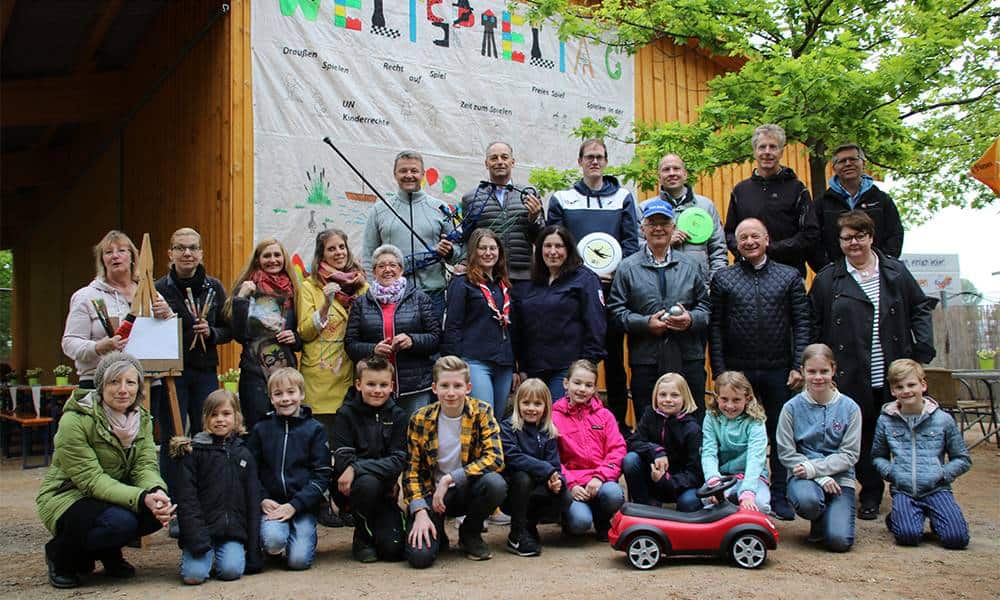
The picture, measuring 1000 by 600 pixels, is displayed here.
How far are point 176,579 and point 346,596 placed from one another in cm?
94

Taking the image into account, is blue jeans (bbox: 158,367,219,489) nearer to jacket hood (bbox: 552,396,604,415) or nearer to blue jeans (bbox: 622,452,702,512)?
jacket hood (bbox: 552,396,604,415)

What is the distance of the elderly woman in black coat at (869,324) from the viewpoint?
209 inches

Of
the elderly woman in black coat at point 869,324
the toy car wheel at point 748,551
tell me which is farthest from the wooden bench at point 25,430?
the elderly woman in black coat at point 869,324

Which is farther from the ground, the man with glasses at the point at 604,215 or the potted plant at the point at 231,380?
the man with glasses at the point at 604,215

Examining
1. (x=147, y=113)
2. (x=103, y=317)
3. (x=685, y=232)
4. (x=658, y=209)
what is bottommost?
(x=103, y=317)

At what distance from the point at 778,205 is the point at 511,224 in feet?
5.86

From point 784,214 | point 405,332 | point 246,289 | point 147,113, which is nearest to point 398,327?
point 405,332

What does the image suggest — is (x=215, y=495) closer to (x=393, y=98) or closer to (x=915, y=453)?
(x=915, y=453)

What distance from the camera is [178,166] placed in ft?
30.7

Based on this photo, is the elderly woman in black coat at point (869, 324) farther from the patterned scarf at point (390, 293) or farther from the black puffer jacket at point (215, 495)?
the black puffer jacket at point (215, 495)

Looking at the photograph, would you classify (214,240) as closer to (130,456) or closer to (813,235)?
(130,456)

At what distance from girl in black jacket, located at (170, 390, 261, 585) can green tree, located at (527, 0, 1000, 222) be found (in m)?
4.31

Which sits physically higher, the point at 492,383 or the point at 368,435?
the point at 492,383

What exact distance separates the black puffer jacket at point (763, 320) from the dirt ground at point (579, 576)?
106 centimetres
